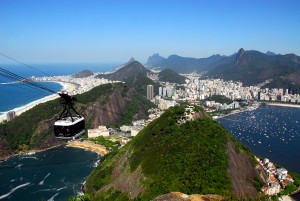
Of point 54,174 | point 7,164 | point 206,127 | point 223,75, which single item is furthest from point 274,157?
point 223,75

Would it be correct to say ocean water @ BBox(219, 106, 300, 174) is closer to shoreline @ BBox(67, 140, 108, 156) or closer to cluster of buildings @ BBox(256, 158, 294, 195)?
cluster of buildings @ BBox(256, 158, 294, 195)

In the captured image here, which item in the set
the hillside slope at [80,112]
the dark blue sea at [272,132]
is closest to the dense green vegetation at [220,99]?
the dark blue sea at [272,132]

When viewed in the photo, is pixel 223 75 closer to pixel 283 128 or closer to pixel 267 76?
pixel 267 76

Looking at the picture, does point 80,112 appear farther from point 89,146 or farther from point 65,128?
point 65,128

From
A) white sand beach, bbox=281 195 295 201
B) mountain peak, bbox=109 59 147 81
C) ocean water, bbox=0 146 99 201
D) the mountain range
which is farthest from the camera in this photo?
mountain peak, bbox=109 59 147 81

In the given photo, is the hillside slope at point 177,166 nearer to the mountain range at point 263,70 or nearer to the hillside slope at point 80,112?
the hillside slope at point 80,112

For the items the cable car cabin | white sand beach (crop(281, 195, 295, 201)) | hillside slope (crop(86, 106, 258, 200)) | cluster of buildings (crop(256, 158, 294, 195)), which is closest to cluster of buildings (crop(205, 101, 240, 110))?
cluster of buildings (crop(256, 158, 294, 195))
